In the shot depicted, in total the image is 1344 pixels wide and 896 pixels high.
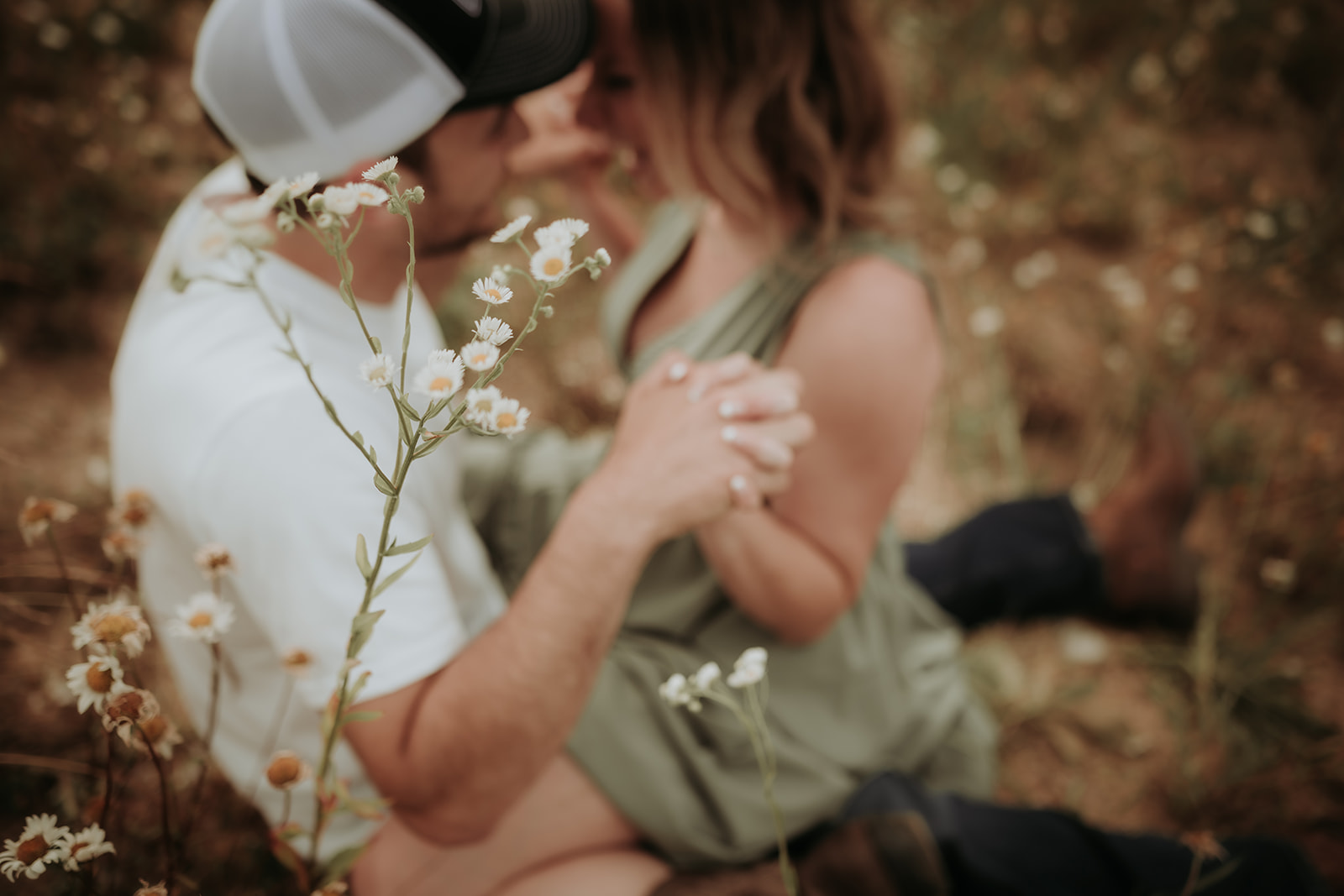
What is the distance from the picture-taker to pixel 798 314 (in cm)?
129

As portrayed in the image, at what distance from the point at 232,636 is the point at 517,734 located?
441mm

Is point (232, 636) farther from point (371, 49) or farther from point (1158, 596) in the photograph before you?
point (1158, 596)

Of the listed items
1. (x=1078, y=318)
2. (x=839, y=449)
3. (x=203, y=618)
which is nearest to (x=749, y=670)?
(x=203, y=618)

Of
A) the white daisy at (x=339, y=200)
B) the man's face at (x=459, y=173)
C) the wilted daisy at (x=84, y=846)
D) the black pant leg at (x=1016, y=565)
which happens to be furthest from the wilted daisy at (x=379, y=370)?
the black pant leg at (x=1016, y=565)

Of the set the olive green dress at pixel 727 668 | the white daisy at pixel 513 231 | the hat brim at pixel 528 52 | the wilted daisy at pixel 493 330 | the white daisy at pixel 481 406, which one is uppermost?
the hat brim at pixel 528 52

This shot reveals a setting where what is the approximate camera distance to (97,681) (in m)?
0.58

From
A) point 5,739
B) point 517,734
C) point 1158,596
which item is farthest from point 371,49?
point 1158,596

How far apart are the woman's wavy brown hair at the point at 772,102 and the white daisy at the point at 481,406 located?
79cm

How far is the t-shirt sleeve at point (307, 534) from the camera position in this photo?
871 millimetres

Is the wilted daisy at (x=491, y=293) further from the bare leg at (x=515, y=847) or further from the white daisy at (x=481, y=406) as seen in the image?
the bare leg at (x=515, y=847)

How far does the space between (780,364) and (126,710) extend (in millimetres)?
981

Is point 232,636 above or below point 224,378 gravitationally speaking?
below

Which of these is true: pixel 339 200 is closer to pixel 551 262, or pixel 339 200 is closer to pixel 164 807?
pixel 551 262

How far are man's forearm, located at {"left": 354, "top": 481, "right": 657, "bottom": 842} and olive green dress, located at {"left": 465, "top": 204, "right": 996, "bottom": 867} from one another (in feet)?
1.25
